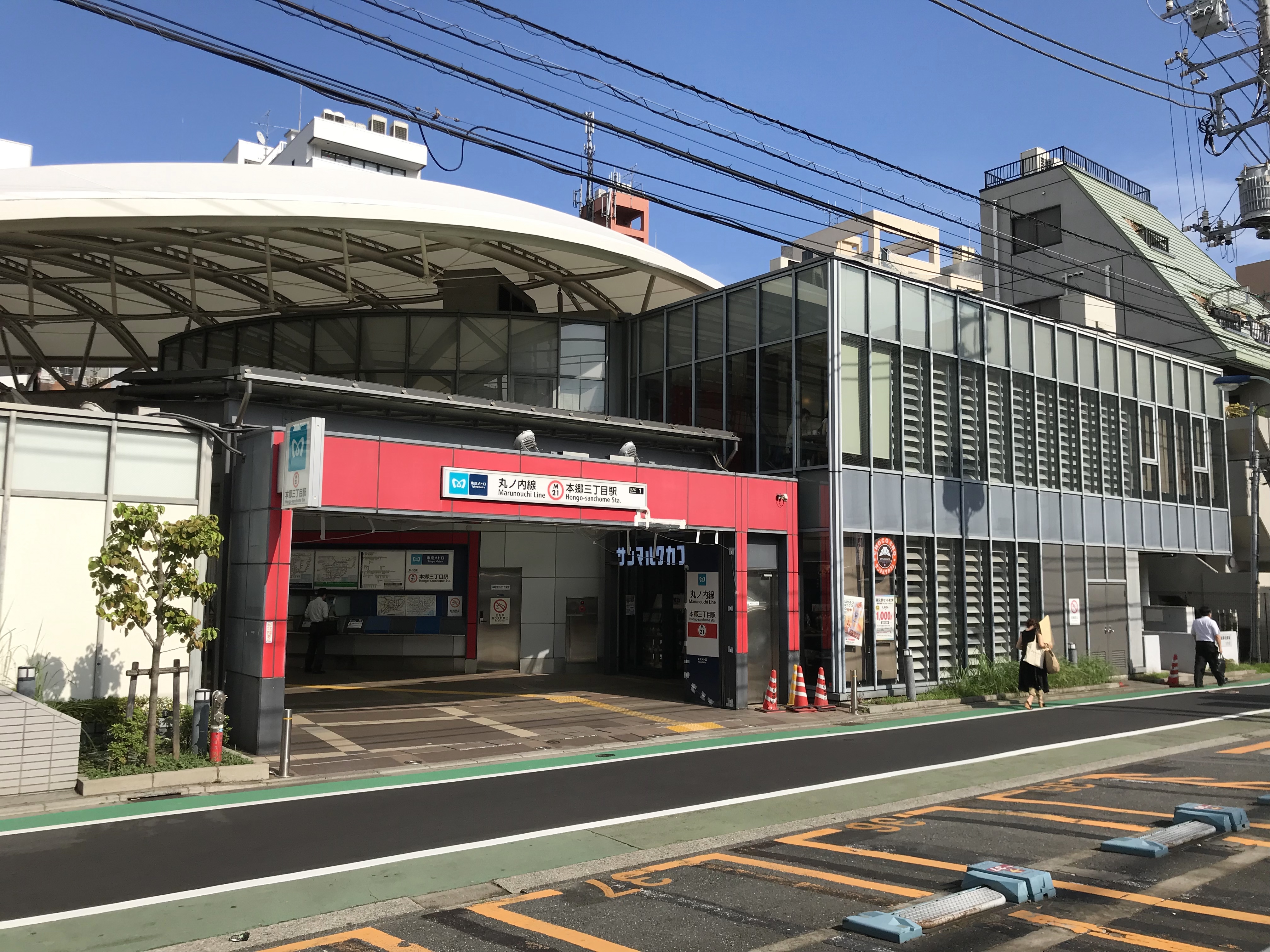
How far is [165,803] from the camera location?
11281 millimetres

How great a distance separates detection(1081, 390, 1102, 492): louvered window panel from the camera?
27875 mm

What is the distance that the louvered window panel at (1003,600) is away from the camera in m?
24.1

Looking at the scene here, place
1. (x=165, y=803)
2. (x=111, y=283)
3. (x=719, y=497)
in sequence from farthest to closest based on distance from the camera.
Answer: (x=111, y=283)
(x=719, y=497)
(x=165, y=803)

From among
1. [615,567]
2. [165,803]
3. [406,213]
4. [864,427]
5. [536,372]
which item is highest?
[406,213]

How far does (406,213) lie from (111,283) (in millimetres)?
11602

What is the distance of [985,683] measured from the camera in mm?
22234

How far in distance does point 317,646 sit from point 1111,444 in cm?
2397

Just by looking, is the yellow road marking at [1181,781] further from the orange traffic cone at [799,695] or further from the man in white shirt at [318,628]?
the man in white shirt at [318,628]

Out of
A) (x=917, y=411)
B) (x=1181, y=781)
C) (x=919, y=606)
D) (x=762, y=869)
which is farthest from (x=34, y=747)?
Answer: (x=917, y=411)

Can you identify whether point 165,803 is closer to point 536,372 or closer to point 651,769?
point 651,769

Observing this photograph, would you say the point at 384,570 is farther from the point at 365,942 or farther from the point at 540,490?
the point at 365,942

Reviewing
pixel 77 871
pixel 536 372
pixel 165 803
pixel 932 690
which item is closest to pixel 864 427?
pixel 932 690

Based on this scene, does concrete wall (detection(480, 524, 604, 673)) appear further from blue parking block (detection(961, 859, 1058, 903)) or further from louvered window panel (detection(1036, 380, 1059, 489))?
blue parking block (detection(961, 859, 1058, 903))

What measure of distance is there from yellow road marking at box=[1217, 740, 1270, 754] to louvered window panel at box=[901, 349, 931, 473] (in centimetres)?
909
